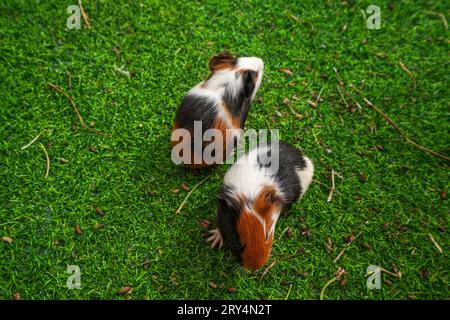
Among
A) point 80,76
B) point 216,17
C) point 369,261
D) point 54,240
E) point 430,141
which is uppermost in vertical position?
point 216,17

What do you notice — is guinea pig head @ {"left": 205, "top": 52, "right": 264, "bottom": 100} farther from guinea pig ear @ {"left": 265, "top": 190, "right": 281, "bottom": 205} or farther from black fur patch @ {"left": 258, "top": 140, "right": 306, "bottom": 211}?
guinea pig ear @ {"left": 265, "top": 190, "right": 281, "bottom": 205}

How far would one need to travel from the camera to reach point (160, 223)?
257 cm

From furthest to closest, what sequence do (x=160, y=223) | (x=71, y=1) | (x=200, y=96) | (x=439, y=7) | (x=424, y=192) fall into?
(x=439, y=7) → (x=71, y=1) → (x=424, y=192) → (x=160, y=223) → (x=200, y=96)

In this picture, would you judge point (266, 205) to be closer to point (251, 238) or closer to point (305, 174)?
point (251, 238)

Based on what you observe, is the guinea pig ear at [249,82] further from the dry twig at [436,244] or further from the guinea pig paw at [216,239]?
the dry twig at [436,244]

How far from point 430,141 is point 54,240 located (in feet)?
10.2

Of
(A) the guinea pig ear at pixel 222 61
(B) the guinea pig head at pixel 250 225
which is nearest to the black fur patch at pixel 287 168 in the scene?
(B) the guinea pig head at pixel 250 225

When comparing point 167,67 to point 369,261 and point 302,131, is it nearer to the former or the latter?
point 302,131

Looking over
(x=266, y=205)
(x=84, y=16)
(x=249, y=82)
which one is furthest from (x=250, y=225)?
(x=84, y=16)

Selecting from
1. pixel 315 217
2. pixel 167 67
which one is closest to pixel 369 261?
pixel 315 217

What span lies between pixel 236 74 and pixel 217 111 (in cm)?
31

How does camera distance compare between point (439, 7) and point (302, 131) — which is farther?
point (439, 7)

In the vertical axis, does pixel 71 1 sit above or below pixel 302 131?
above

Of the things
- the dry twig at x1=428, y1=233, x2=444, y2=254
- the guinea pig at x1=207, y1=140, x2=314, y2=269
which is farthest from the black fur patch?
the dry twig at x1=428, y1=233, x2=444, y2=254
